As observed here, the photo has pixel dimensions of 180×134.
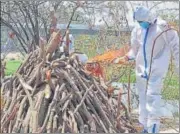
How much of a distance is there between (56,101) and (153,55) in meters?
1.05

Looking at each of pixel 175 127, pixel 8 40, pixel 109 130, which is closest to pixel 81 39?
pixel 8 40

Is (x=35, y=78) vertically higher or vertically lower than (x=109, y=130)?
higher

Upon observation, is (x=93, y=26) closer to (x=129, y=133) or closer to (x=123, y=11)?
(x=123, y=11)

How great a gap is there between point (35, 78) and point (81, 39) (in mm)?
2988

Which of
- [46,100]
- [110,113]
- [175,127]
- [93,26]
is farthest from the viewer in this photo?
[93,26]

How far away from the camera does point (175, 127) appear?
5.88 meters

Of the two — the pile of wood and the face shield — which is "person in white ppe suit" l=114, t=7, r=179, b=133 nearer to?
the face shield

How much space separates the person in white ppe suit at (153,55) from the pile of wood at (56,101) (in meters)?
0.26

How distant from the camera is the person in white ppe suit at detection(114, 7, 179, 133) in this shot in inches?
157

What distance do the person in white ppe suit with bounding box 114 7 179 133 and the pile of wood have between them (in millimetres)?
260

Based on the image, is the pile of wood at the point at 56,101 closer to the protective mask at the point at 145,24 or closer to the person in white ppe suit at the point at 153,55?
the person in white ppe suit at the point at 153,55

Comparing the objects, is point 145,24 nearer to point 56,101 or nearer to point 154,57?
point 154,57

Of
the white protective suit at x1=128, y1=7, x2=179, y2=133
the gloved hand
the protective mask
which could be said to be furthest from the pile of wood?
the protective mask

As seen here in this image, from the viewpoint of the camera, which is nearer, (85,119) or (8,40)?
(85,119)
